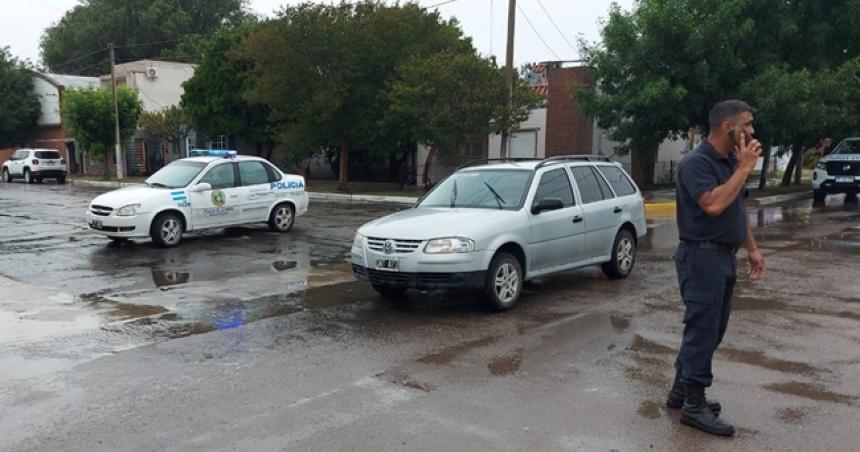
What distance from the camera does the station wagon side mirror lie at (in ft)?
26.2

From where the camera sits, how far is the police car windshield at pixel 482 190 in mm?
8289

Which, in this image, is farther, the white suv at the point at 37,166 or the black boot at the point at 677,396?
the white suv at the point at 37,166

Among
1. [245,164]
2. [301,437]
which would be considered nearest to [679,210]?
[301,437]

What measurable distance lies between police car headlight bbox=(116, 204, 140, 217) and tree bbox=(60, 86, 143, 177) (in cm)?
2676

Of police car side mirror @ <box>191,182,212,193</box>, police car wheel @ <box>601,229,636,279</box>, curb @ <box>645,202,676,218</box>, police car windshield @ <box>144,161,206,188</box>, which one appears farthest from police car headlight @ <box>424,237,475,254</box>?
curb @ <box>645,202,676,218</box>

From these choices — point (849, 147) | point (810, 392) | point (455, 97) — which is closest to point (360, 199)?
point (455, 97)

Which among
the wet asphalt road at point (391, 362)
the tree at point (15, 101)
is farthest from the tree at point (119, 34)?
the wet asphalt road at point (391, 362)

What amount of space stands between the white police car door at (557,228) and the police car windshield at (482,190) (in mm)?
232

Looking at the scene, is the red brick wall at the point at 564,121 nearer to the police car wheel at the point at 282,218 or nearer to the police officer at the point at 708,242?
the police car wheel at the point at 282,218

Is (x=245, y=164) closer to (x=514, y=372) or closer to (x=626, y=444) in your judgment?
(x=514, y=372)

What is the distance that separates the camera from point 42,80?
157 ft

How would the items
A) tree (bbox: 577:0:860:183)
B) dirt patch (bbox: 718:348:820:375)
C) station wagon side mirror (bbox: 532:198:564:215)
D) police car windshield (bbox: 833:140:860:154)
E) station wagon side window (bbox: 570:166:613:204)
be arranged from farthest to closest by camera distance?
police car windshield (bbox: 833:140:860:154) < tree (bbox: 577:0:860:183) < station wagon side window (bbox: 570:166:613:204) < station wagon side mirror (bbox: 532:198:564:215) < dirt patch (bbox: 718:348:820:375)

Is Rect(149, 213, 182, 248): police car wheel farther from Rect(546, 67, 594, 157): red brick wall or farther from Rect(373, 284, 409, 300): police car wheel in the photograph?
Rect(546, 67, 594, 157): red brick wall

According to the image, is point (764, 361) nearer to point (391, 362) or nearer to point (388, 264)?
point (391, 362)
